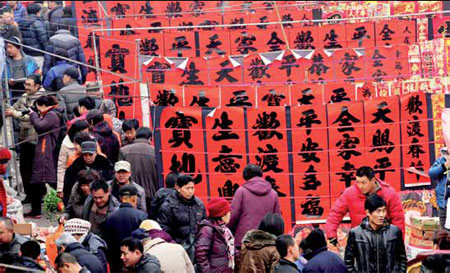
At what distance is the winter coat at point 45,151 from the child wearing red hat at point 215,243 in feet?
14.1

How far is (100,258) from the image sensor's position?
13.7m

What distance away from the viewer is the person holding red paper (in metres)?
15.2

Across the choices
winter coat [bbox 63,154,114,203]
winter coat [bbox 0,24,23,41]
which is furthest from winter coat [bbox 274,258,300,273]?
winter coat [bbox 0,24,23,41]

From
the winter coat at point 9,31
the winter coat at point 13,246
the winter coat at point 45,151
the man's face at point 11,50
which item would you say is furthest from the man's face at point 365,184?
the winter coat at point 9,31

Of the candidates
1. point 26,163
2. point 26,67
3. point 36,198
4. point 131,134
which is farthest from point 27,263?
point 26,67

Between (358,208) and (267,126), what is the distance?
273 centimetres

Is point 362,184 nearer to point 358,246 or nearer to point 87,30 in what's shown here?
point 358,246

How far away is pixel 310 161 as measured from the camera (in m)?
17.7

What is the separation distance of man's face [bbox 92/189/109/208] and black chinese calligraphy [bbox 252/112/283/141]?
3160mm

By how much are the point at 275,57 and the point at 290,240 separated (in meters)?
10.5

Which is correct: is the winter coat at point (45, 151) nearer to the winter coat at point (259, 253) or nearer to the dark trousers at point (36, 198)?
the dark trousers at point (36, 198)

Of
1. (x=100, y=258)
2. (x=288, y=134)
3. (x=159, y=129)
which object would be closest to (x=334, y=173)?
(x=288, y=134)

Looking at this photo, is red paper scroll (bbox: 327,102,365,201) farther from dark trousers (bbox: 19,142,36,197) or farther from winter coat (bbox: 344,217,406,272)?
dark trousers (bbox: 19,142,36,197)

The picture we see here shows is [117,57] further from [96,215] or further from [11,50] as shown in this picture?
[96,215]
